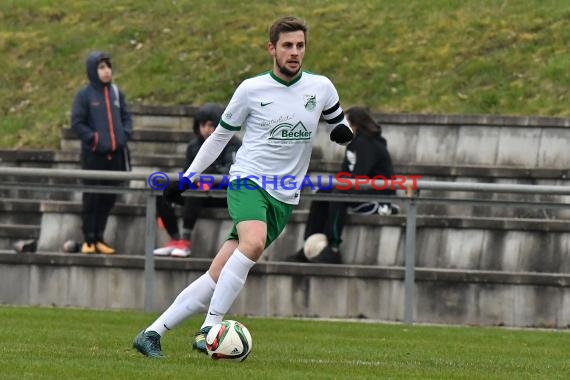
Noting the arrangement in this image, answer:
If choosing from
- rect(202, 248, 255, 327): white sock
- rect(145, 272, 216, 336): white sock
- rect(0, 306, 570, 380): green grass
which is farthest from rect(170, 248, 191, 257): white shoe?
rect(202, 248, 255, 327): white sock

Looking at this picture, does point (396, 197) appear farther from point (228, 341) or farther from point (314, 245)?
point (228, 341)

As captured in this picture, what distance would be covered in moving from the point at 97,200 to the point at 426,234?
356 cm

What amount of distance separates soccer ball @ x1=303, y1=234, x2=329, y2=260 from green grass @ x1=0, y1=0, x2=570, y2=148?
4625mm

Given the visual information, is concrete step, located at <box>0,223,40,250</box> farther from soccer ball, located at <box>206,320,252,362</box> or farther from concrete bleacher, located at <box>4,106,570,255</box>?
soccer ball, located at <box>206,320,252,362</box>

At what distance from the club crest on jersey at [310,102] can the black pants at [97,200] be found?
6.97 meters

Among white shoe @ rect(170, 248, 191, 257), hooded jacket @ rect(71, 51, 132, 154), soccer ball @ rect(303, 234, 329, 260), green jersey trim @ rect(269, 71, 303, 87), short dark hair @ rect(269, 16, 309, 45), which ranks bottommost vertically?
white shoe @ rect(170, 248, 191, 257)

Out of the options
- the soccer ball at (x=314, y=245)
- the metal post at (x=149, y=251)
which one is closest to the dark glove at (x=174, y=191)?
the metal post at (x=149, y=251)

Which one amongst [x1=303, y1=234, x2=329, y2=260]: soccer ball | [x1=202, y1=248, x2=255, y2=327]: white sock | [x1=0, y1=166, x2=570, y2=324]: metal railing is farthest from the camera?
[x1=303, y1=234, x2=329, y2=260]: soccer ball

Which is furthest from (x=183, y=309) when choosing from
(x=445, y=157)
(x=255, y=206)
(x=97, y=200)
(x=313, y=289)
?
(x=445, y=157)

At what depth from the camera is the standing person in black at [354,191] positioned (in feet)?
53.8

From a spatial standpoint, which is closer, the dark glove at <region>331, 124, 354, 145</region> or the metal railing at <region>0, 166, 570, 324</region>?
the dark glove at <region>331, 124, 354, 145</region>

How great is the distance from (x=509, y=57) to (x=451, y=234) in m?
5.47

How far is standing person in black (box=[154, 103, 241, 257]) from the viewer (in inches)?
650

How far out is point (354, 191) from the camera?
640 inches
